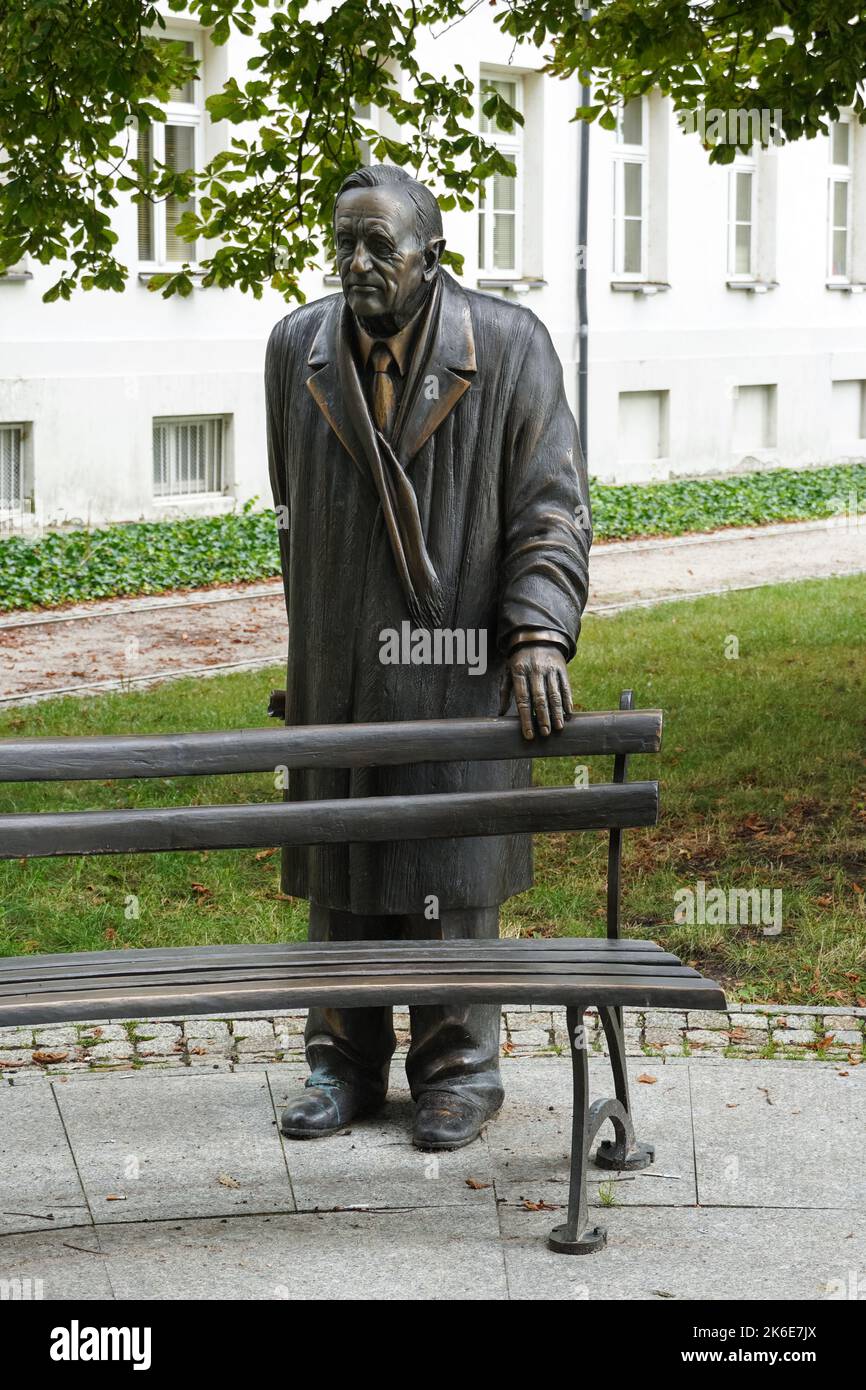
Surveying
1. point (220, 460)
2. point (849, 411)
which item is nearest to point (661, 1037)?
point (220, 460)

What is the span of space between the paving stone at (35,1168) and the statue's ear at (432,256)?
2.08 m

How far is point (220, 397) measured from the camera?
54.8ft

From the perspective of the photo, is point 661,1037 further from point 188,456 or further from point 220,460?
point 220,460

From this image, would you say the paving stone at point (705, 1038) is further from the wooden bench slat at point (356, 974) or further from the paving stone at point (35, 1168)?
the paving stone at point (35, 1168)

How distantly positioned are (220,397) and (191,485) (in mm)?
847

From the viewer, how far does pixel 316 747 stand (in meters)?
3.90

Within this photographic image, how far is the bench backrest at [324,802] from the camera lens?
3791 mm

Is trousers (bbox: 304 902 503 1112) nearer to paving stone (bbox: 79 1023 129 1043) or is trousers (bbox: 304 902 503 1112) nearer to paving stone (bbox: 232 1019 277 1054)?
paving stone (bbox: 232 1019 277 1054)

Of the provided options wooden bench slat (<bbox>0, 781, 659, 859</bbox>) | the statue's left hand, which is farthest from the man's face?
wooden bench slat (<bbox>0, 781, 659, 859</bbox>)

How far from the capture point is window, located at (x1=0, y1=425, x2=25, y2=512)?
15273 mm

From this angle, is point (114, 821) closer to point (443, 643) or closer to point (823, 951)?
point (443, 643)

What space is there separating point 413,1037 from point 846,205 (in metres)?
21.5

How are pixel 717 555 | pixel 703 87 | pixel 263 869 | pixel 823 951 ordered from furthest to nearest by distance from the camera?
1. pixel 717 555
2. pixel 703 87
3. pixel 263 869
4. pixel 823 951
